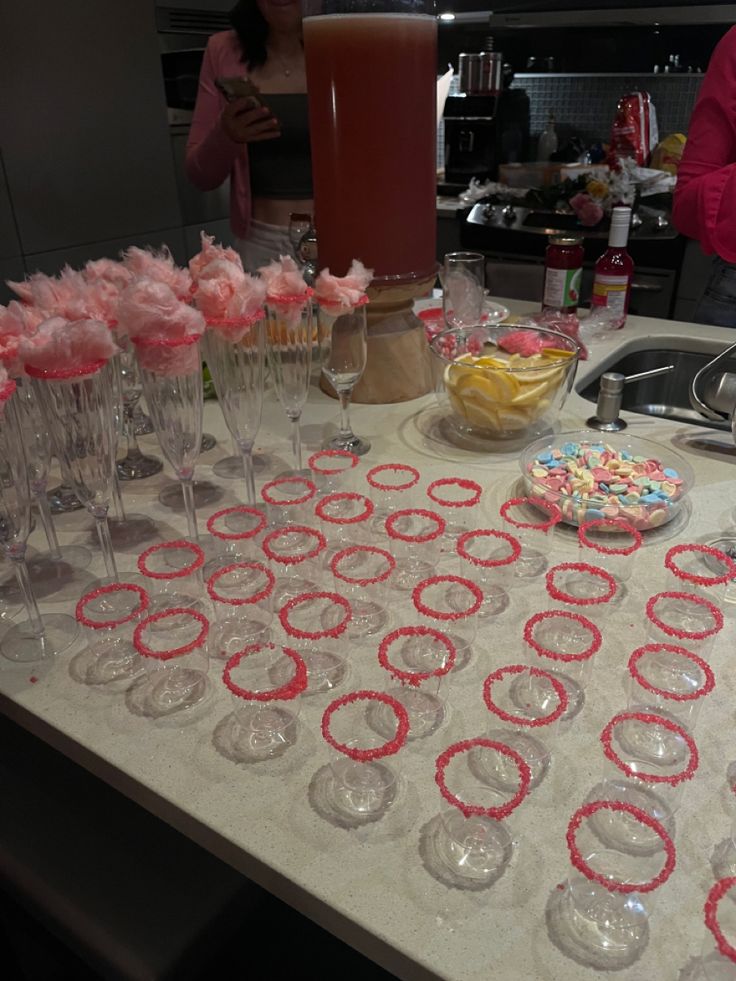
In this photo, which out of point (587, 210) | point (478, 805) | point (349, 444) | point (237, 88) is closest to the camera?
point (478, 805)

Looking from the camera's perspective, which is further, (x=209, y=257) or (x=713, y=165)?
(x=713, y=165)

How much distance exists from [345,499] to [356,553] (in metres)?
0.12

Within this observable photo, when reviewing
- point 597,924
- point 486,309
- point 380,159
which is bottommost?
point 597,924

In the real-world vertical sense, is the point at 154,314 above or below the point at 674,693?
above

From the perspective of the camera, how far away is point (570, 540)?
0.89 m

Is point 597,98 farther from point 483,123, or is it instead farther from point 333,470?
point 333,470

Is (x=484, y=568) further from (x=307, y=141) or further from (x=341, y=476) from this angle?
(x=307, y=141)

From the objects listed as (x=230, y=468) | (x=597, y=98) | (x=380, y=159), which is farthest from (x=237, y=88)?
(x=597, y=98)

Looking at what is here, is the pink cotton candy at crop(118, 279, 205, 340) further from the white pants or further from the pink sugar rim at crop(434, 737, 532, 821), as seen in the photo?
the white pants

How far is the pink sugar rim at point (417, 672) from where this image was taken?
0.61m

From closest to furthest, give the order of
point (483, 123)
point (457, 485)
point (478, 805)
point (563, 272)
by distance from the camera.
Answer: point (478, 805)
point (457, 485)
point (563, 272)
point (483, 123)

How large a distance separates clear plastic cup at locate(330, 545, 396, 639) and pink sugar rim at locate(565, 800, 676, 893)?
28 centimetres

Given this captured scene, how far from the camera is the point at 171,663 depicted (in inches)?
28.0

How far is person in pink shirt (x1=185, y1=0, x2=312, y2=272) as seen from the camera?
1.89 meters
